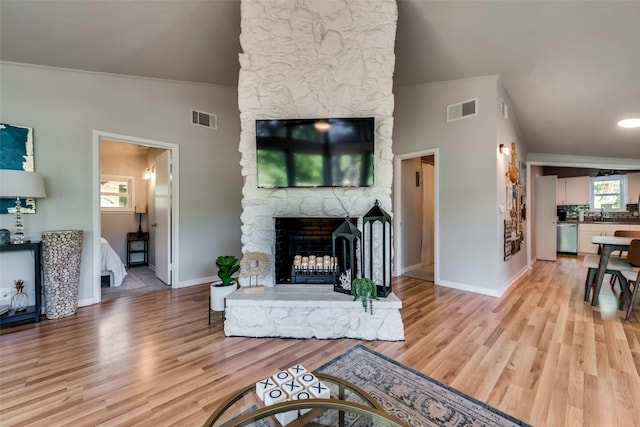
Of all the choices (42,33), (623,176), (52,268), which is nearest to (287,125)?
(42,33)

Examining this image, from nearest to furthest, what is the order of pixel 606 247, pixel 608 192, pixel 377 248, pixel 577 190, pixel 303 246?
pixel 377 248 < pixel 303 246 < pixel 606 247 < pixel 608 192 < pixel 577 190

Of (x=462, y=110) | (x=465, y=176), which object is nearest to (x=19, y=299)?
(x=465, y=176)

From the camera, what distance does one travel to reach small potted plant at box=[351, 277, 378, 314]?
7.33 ft

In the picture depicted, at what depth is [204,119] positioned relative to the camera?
160 inches

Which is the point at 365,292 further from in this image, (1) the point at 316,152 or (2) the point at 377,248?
(1) the point at 316,152

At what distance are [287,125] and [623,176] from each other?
835 cm

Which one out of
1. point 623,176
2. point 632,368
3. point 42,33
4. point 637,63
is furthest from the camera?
point 623,176

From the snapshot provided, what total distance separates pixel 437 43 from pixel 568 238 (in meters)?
6.59

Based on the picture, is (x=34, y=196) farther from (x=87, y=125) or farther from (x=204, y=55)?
(x=204, y=55)

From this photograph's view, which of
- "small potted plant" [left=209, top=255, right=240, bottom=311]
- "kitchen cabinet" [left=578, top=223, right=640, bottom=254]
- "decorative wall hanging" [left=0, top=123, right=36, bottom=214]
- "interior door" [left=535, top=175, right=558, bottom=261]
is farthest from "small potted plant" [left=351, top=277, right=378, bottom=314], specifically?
"kitchen cabinet" [left=578, top=223, right=640, bottom=254]

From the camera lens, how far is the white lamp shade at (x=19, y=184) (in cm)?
249

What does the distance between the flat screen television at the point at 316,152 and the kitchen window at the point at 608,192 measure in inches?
298

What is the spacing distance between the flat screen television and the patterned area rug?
4.94 feet

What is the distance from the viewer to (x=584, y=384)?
5.58ft
